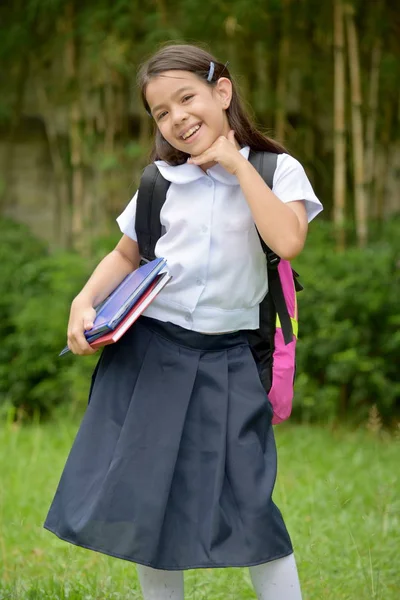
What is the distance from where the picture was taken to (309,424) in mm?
5016

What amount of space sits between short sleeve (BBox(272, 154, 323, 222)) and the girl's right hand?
0.44m

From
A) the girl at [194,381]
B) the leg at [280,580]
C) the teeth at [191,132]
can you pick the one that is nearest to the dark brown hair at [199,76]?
the girl at [194,381]

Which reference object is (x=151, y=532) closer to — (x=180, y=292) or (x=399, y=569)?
(x=180, y=292)

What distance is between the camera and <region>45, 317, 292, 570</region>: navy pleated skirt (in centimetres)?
178

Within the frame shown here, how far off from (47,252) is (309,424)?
2.72 m

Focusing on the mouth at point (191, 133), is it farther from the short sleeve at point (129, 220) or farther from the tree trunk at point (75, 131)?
the tree trunk at point (75, 131)

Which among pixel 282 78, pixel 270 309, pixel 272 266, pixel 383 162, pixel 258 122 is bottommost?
pixel 383 162

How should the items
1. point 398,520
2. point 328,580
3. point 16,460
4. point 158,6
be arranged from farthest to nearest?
point 158,6, point 16,460, point 398,520, point 328,580

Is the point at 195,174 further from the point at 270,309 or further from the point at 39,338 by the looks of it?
the point at 39,338

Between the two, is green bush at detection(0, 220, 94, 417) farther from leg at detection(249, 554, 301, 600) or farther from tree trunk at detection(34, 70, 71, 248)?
leg at detection(249, 554, 301, 600)

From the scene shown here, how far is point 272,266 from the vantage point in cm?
188

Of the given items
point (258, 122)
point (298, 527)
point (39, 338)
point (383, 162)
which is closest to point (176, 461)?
point (298, 527)

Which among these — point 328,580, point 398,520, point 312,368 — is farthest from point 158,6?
point 328,580

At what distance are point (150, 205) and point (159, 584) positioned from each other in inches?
30.5
